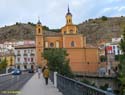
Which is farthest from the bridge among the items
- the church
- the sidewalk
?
the church

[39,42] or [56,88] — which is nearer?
[56,88]

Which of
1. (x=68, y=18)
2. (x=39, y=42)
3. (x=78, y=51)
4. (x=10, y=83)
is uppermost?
(x=68, y=18)

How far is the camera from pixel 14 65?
15562 cm

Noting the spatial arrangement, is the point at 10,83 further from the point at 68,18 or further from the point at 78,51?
the point at 68,18

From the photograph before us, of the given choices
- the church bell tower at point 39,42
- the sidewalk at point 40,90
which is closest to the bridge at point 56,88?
the sidewalk at point 40,90

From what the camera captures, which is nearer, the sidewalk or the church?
the sidewalk

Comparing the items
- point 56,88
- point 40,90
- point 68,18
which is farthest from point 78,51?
point 40,90

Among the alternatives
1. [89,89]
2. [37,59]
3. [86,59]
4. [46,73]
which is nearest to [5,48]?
[37,59]

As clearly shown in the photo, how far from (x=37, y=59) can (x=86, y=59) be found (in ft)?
60.0

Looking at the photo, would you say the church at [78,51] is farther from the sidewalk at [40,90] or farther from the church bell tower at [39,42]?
the sidewalk at [40,90]

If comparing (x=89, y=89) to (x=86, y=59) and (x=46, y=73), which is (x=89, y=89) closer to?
(x=46, y=73)

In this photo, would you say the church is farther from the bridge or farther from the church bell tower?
the bridge

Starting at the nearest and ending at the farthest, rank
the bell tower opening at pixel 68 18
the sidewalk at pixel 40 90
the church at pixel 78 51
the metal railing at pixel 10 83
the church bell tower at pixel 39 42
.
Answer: the sidewalk at pixel 40 90
the metal railing at pixel 10 83
the church at pixel 78 51
the church bell tower at pixel 39 42
the bell tower opening at pixel 68 18

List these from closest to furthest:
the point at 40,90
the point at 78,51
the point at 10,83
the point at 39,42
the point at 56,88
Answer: the point at 40,90
the point at 56,88
the point at 10,83
the point at 78,51
the point at 39,42
